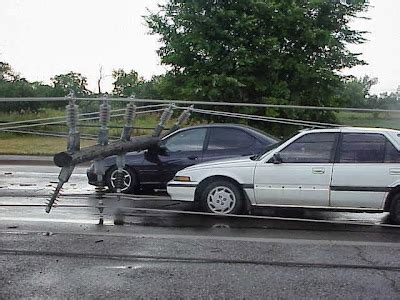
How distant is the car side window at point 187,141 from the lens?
1037cm

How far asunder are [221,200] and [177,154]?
2399 mm

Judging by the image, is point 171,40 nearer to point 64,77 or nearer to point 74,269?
point 74,269

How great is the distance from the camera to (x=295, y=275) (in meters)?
Result: 5.21

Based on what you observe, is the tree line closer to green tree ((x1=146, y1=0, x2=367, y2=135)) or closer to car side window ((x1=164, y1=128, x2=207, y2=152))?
green tree ((x1=146, y1=0, x2=367, y2=135))

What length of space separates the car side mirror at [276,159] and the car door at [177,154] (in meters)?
2.44

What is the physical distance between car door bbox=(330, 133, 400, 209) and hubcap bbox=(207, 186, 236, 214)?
1.46 metres

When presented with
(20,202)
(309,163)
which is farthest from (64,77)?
(309,163)

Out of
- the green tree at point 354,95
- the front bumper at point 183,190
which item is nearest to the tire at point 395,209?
the front bumper at point 183,190

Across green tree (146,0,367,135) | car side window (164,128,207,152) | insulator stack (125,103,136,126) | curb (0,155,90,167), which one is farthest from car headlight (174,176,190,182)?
green tree (146,0,367,135)

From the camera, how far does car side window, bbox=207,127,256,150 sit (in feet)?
33.8

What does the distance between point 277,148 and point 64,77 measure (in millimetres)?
33227

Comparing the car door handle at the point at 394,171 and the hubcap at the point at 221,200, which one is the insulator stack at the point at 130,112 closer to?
the hubcap at the point at 221,200

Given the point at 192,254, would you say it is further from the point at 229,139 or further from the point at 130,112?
the point at 229,139

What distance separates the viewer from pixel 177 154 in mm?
10305
